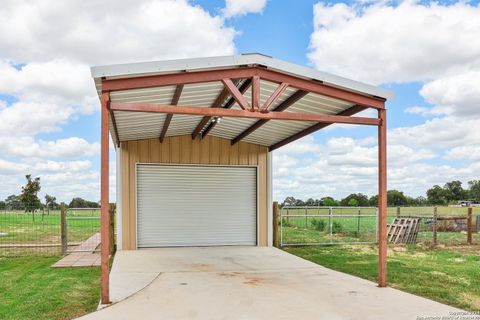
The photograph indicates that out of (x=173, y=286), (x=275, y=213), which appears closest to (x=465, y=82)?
(x=275, y=213)

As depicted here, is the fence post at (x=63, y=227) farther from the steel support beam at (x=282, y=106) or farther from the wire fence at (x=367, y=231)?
the wire fence at (x=367, y=231)

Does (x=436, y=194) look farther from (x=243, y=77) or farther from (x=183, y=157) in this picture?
(x=243, y=77)

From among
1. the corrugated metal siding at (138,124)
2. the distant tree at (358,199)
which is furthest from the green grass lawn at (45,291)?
the distant tree at (358,199)

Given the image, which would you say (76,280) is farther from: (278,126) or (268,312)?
(278,126)

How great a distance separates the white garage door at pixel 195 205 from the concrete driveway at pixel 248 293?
2555 mm

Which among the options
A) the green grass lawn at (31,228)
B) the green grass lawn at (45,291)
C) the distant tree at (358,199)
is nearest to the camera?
the green grass lawn at (45,291)

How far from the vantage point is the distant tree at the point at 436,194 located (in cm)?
5558

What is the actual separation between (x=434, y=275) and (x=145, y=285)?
16.0 feet

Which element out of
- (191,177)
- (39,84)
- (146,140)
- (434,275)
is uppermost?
(39,84)

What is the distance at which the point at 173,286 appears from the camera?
662 centimetres

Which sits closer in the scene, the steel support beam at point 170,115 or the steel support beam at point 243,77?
the steel support beam at point 243,77

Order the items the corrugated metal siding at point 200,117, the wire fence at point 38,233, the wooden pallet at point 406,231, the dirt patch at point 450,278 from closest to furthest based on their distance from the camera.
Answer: the dirt patch at point 450,278
the corrugated metal siding at point 200,117
the wire fence at point 38,233
the wooden pallet at point 406,231

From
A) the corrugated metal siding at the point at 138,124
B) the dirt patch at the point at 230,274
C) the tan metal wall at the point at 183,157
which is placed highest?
the corrugated metal siding at the point at 138,124

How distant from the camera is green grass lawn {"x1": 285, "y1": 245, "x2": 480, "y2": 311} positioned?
6395 millimetres
